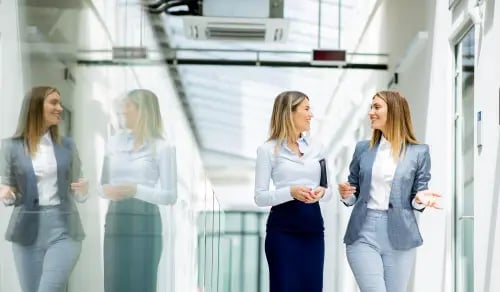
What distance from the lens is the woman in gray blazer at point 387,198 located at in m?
6.43

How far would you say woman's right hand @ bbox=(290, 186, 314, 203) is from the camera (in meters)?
6.19

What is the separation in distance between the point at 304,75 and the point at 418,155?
1234cm

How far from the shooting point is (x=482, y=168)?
748 centimetres

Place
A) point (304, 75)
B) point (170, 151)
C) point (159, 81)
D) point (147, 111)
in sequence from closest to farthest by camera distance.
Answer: point (147, 111) → point (170, 151) → point (159, 81) → point (304, 75)

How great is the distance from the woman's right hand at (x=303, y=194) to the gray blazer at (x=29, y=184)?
1.76 meters

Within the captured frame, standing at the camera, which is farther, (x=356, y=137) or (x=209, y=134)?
(x=209, y=134)

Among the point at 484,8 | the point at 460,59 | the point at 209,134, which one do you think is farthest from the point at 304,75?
the point at 484,8

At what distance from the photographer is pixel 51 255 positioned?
470 cm

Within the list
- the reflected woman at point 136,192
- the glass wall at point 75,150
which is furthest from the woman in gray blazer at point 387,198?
the glass wall at point 75,150

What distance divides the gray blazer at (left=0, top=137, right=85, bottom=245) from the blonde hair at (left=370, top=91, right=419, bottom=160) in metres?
2.40

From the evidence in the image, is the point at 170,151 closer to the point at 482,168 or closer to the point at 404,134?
the point at 404,134

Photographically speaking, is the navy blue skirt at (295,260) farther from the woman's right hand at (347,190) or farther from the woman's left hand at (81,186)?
the woman's left hand at (81,186)

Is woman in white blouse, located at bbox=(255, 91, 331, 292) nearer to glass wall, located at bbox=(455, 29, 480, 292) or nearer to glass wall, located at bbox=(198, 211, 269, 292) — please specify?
glass wall, located at bbox=(455, 29, 480, 292)

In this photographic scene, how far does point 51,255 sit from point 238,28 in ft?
24.7
